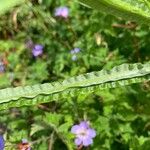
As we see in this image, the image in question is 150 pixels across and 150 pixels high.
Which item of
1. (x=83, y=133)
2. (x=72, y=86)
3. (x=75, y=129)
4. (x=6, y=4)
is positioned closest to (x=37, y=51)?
(x=75, y=129)

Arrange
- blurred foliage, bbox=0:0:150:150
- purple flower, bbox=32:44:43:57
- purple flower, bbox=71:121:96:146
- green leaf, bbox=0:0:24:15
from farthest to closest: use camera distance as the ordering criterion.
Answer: purple flower, bbox=32:44:43:57 → blurred foliage, bbox=0:0:150:150 → purple flower, bbox=71:121:96:146 → green leaf, bbox=0:0:24:15

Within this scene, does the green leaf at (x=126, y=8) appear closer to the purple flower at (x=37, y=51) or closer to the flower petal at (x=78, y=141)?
the flower petal at (x=78, y=141)

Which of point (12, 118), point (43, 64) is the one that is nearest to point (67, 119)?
point (12, 118)

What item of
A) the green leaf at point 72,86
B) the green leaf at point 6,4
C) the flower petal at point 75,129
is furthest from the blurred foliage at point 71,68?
the green leaf at point 6,4

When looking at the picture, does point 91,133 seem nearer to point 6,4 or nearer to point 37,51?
point 37,51

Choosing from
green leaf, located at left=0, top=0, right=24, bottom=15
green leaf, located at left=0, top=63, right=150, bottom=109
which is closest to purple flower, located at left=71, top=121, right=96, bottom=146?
green leaf, located at left=0, top=63, right=150, bottom=109

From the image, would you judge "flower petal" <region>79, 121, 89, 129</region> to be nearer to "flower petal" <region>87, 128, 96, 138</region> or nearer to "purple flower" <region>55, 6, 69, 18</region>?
"flower petal" <region>87, 128, 96, 138</region>
